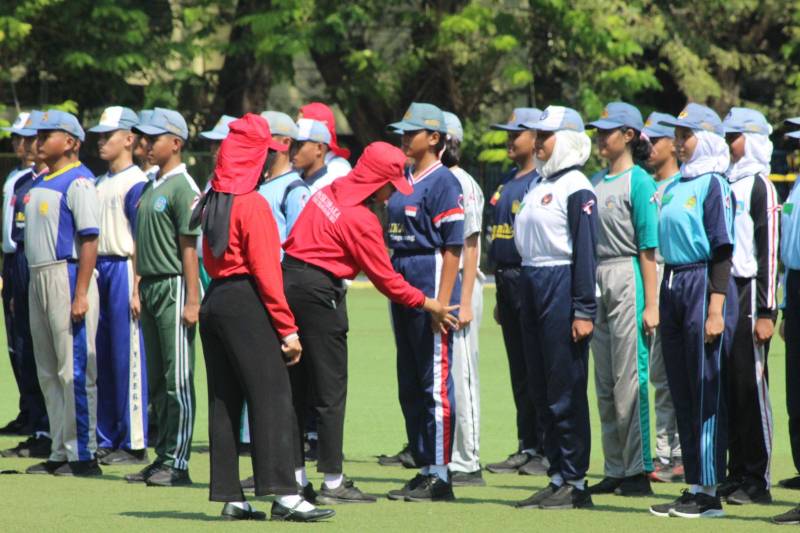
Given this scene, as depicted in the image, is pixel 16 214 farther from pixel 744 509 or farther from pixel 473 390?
pixel 744 509

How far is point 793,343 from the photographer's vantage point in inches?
340

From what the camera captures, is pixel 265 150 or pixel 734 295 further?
pixel 734 295

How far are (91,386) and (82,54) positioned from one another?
2179cm

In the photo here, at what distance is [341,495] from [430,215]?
178 centimetres

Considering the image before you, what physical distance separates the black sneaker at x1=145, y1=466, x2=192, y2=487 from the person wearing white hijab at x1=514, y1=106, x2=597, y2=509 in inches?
89.2

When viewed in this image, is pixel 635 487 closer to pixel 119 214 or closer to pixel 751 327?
pixel 751 327

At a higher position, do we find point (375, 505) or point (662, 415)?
point (662, 415)

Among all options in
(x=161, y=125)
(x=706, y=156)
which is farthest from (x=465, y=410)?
(x=161, y=125)

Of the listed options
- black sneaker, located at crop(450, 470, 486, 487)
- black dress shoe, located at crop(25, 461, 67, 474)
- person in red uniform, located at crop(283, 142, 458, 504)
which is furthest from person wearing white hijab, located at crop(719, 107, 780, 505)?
black dress shoe, located at crop(25, 461, 67, 474)

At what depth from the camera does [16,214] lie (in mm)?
11219

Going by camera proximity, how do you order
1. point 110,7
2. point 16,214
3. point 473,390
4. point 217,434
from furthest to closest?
1. point 110,7
2. point 16,214
3. point 473,390
4. point 217,434

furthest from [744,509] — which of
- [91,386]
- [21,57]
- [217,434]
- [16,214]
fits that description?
[21,57]

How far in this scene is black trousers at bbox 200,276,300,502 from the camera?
7848mm

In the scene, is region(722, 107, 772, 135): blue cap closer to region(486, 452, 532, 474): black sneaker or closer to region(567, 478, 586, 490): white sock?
region(567, 478, 586, 490): white sock
